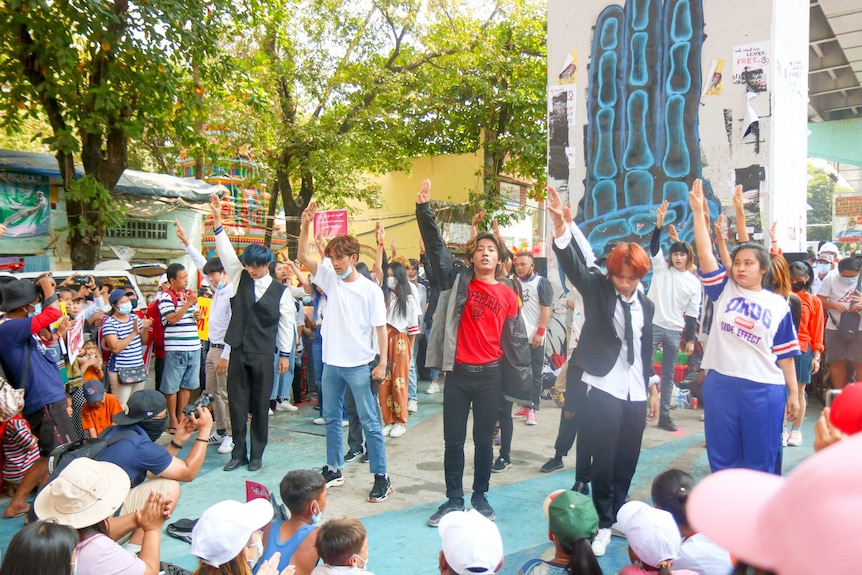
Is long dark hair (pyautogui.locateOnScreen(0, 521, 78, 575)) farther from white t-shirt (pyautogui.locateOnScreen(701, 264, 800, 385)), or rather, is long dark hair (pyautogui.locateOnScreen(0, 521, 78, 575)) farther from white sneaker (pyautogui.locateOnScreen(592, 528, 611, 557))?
white t-shirt (pyautogui.locateOnScreen(701, 264, 800, 385))

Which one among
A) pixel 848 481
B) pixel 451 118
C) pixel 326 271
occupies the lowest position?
pixel 848 481

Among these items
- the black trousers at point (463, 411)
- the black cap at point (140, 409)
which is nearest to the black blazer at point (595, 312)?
the black trousers at point (463, 411)

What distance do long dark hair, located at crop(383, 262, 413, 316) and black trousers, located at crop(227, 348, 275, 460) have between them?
1722 mm

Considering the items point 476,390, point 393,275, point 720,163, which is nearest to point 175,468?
point 476,390

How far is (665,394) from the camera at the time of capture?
7.02 meters

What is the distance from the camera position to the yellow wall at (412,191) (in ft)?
65.8

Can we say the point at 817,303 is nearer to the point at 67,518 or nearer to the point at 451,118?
the point at 67,518

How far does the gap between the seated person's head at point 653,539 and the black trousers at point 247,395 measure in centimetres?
384

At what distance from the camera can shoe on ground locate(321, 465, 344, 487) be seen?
507 centimetres

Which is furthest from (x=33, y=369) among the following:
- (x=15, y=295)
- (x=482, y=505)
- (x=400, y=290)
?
(x=400, y=290)

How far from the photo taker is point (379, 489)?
4.86m

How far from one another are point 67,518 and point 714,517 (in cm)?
271

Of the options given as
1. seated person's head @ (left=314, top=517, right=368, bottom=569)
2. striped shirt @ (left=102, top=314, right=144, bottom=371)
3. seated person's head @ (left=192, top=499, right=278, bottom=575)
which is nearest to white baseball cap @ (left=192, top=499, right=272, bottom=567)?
seated person's head @ (left=192, top=499, right=278, bottom=575)

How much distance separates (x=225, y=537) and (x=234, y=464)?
3.33 meters
